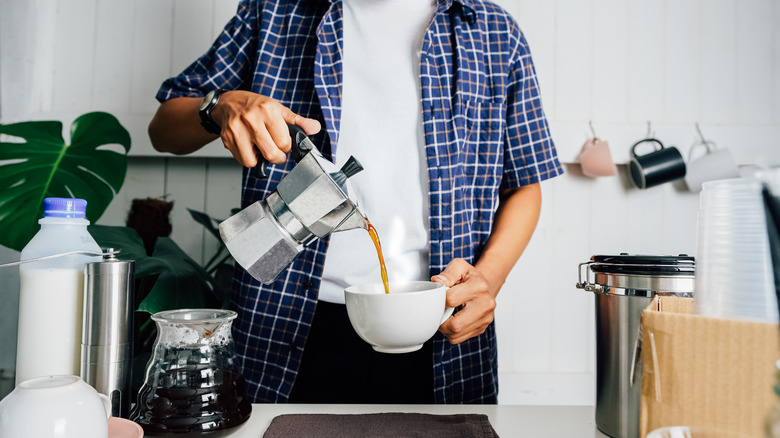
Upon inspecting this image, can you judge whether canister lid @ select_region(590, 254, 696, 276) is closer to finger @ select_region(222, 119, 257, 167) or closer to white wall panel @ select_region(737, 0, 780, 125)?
finger @ select_region(222, 119, 257, 167)

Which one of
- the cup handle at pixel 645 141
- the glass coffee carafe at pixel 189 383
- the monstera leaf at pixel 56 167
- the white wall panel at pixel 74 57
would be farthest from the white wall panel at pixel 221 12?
the cup handle at pixel 645 141

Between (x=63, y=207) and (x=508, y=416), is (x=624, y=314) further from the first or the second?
(x=63, y=207)

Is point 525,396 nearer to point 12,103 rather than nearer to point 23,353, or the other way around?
point 23,353

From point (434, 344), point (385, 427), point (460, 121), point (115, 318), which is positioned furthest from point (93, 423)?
point (460, 121)

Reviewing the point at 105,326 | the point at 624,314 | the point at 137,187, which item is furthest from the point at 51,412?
the point at 137,187

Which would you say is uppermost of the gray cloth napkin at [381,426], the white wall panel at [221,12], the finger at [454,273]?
the white wall panel at [221,12]

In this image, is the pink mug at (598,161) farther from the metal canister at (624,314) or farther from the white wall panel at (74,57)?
the white wall panel at (74,57)

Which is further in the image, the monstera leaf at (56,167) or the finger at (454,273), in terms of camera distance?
the monstera leaf at (56,167)

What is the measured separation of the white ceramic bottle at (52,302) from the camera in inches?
23.0

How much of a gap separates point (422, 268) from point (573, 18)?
1.16 metres

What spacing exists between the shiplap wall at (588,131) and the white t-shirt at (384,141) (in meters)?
0.77

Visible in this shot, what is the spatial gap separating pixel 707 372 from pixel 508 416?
1.19 ft

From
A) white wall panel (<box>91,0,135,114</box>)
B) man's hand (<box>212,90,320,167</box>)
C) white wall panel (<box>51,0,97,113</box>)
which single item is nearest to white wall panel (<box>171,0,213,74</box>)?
white wall panel (<box>91,0,135,114</box>)

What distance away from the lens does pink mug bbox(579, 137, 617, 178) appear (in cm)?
159
